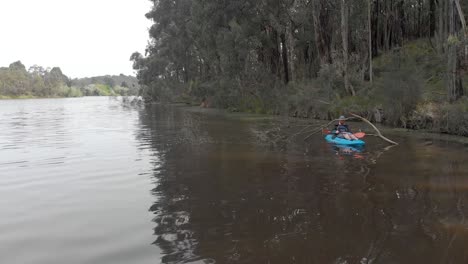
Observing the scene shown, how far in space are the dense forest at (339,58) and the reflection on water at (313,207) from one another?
6.80 meters

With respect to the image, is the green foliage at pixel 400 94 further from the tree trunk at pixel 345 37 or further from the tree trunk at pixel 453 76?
the tree trunk at pixel 345 37

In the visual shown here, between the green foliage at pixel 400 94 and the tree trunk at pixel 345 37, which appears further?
the tree trunk at pixel 345 37

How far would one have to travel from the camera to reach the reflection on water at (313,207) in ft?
22.4

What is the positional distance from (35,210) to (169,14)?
5961 cm

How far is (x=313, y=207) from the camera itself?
9.27 metres

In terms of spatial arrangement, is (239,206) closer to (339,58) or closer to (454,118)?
(454,118)

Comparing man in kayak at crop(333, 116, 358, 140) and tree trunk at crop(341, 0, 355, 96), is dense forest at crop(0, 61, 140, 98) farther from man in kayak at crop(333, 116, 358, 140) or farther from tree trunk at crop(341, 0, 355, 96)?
man in kayak at crop(333, 116, 358, 140)

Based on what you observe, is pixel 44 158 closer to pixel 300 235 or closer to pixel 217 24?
pixel 300 235

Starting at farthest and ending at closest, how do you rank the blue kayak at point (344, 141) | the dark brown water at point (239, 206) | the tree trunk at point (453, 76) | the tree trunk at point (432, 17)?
the tree trunk at point (432, 17), the tree trunk at point (453, 76), the blue kayak at point (344, 141), the dark brown water at point (239, 206)

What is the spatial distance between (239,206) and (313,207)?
1.55 metres

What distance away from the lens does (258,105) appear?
42094mm

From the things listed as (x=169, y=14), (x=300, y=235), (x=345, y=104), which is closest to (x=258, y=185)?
(x=300, y=235)

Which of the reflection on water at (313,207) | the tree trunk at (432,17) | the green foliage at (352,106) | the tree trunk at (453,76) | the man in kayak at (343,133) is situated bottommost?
the reflection on water at (313,207)

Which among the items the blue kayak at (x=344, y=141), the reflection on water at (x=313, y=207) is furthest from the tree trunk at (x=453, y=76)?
the blue kayak at (x=344, y=141)
